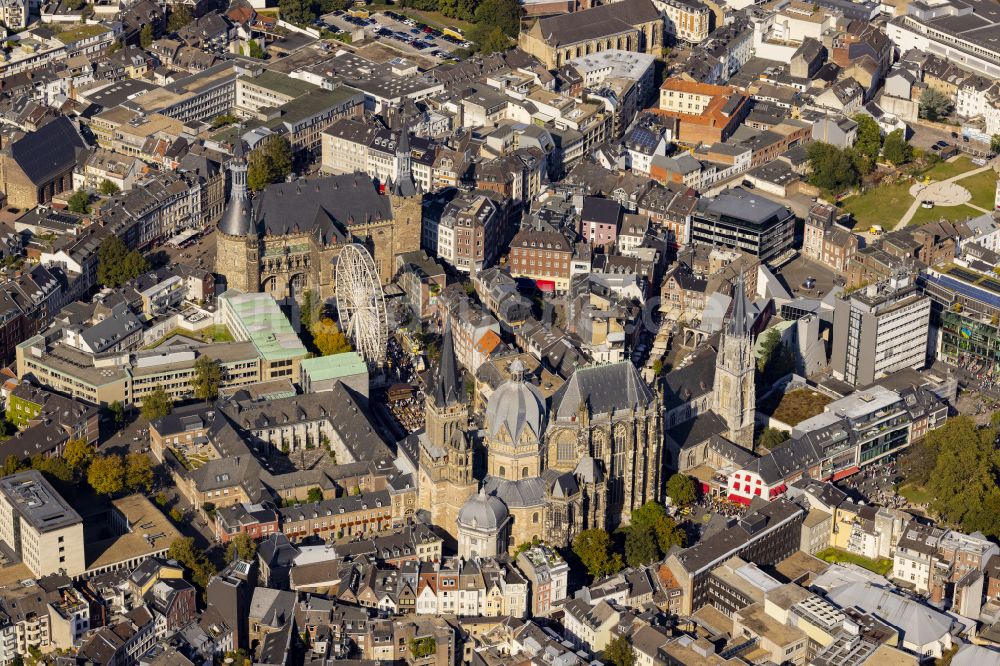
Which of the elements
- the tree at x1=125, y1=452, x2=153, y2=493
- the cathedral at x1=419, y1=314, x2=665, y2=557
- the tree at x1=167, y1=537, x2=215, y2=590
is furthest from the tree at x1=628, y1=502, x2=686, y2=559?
the tree at x1=125, y1=452, x2=153, y2=493

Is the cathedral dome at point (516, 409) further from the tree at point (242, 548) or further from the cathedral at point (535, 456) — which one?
the tree at point (242, 548)

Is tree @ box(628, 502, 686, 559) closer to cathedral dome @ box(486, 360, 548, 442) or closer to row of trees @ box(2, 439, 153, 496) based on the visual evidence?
cathedral dome @ box(486, 360, 548, 442)

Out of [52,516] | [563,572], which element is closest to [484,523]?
[563,572]

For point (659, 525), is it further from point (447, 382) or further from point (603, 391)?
point (447, 382)

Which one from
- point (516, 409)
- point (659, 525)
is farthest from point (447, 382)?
point (659, 525)

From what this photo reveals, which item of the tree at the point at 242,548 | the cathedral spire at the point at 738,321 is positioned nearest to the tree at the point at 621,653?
the tree at the point at 242,548

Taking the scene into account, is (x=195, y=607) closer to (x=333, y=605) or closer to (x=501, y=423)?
(x=333, y=605)
